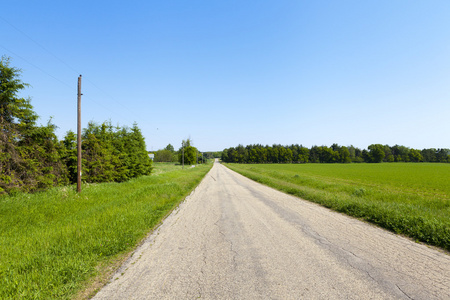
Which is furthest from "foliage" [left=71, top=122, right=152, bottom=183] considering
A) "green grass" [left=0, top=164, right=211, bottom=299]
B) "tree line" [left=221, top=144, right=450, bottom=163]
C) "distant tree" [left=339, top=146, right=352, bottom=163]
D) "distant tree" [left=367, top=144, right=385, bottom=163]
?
"distant tree" [left=367, top=144, right=385, bottom=163]

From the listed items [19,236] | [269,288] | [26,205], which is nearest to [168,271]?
[269,288]

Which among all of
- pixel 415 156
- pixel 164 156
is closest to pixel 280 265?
pixel 164 156

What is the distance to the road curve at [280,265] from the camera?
3.07 m

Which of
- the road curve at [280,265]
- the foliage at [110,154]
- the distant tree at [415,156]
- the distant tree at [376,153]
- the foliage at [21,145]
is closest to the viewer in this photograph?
the road curve at [280,265]

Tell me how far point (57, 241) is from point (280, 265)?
5.38m

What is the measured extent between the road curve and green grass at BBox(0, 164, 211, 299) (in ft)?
1.98

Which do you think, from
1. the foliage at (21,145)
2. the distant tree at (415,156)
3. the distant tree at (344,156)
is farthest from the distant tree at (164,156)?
the distant tree at (415,156)

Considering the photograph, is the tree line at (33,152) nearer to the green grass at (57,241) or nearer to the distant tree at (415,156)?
the green grass at (57,241)

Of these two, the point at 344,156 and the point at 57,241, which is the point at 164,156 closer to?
the point at 344,156

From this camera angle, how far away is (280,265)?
12.8 ft

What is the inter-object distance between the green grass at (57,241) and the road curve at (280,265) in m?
0.60

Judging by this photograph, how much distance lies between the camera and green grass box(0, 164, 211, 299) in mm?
3143

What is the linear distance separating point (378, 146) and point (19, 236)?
169m

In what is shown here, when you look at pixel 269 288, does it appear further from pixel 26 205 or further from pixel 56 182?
pixel 56 182
